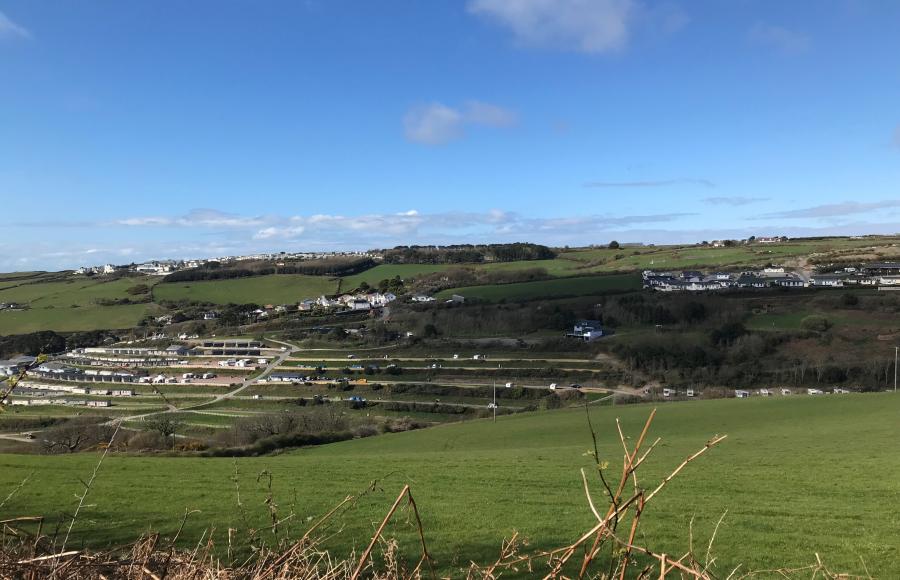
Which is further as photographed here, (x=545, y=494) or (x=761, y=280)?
(x=761, y=280)

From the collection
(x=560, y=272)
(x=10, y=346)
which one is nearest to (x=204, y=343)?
→ (x=10, y=346)

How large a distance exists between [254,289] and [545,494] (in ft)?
289

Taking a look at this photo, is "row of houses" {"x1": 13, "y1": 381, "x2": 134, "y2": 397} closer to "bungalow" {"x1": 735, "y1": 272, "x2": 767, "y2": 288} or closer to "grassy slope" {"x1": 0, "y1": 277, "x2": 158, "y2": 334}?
"grassy slope" {"x1": 0, "y1": 277, "x2": 158, "y2": 334}

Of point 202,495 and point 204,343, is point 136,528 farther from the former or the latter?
point 204,343

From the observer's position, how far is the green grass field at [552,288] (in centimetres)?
7175

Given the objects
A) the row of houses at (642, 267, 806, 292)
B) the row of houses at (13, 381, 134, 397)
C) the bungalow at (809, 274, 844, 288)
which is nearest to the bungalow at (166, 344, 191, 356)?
the row of houses at (13, 381, 134, 397)

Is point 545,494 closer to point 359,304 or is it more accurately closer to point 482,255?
point 359,304

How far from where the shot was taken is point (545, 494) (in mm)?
12023

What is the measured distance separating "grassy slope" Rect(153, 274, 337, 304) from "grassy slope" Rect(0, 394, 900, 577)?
71.5 meters

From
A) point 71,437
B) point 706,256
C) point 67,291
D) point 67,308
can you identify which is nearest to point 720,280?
point 706,256

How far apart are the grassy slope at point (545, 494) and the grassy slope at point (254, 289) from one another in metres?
71.5

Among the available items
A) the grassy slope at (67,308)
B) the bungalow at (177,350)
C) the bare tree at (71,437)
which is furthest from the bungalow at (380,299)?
the bare tree at (71,437)

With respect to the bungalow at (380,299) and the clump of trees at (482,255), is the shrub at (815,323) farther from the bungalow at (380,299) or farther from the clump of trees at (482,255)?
the clump of trees at (482,255)

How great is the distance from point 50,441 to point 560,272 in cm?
7044
